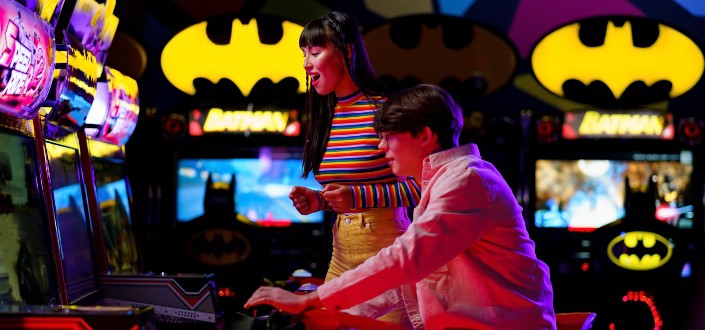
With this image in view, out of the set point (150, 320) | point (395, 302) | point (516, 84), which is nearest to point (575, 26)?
point (516, 84)

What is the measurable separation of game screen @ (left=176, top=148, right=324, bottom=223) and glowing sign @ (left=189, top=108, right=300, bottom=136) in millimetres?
149

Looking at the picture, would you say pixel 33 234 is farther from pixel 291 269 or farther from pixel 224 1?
pixel 224 1

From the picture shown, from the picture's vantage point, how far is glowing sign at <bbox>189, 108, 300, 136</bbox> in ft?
17.4

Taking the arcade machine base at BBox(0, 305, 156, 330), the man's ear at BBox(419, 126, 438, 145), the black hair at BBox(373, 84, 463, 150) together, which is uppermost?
the black hair at BBox(373, 84, 463, 150)

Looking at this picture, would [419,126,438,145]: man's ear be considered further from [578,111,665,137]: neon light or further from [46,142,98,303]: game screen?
[578,111,665,137]: neon light

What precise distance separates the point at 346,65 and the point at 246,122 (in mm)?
3073

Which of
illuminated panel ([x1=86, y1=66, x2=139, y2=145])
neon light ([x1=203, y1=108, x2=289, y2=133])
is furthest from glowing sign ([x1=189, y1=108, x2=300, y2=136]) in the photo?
illuminated panel ([x1=86, y1=66, x2=139, y2=145])

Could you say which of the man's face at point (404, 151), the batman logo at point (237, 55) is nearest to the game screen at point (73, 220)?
the man's face at point (404, 151)

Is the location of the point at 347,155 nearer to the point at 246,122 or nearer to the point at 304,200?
the point at 304,200

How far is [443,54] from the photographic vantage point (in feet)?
20.2

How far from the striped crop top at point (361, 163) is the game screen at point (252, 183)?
2.99 m

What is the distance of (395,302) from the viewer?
208 centimetres

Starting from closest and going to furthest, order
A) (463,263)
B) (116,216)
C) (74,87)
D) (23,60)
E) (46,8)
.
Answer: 1. (463,263)
2. (23,60)
3. (46,8)
4. (74,87)
5. (116,216)

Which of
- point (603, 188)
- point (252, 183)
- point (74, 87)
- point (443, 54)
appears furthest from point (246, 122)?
point (74, 87)
